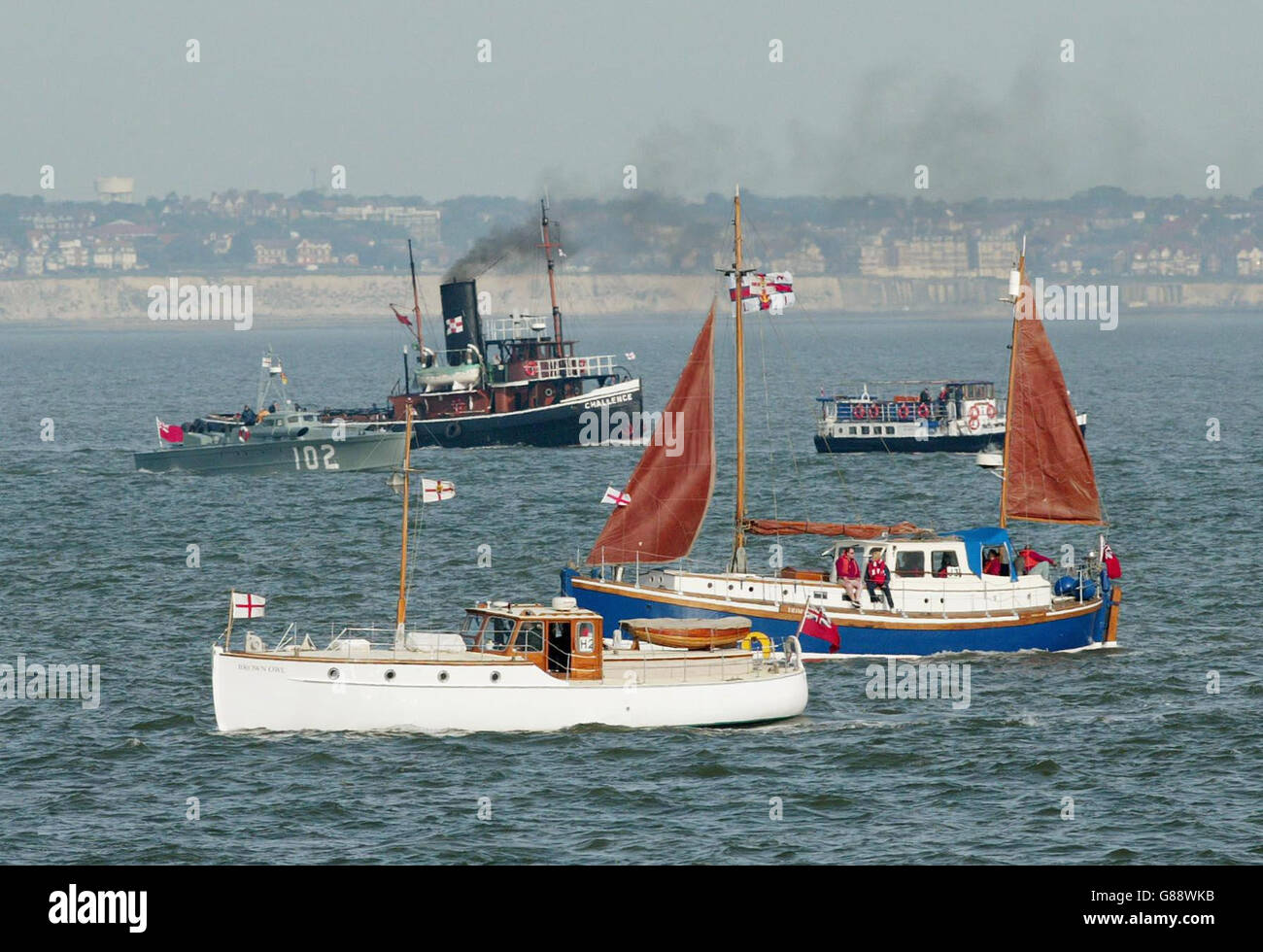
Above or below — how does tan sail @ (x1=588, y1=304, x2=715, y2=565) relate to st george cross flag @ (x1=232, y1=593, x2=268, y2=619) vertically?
above

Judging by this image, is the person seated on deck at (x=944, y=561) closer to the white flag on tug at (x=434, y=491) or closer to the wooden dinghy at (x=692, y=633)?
the wooden dinghy at (x=692, y=633)

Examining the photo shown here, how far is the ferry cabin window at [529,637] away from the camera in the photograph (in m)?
39.3

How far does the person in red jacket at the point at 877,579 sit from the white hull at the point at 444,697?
8612 millimetres

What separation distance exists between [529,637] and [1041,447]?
67.4 ft

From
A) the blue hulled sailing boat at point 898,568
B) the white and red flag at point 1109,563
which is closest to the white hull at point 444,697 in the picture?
the blue hulled sailing boat at point 898,568

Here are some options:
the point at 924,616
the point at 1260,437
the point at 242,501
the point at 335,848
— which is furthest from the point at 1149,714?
the point at 1260,437

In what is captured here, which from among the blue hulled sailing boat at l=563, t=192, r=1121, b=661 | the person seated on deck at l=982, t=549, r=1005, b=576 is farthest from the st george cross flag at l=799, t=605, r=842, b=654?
the person seated on deck at l=982, t=549, r=1005, b=576

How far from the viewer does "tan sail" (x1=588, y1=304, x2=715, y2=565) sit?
167 ft

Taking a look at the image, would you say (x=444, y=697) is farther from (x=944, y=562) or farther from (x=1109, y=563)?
(x=1109, y=563)

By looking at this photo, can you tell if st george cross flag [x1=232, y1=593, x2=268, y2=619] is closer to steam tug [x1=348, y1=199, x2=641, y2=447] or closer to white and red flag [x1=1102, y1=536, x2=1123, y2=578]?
white and red flag [x1=1102, y1=536, x2=1123, y2=578]

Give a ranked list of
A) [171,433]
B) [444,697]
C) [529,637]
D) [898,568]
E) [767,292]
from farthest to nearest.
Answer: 1. [171,433]
2. [767,292]
3. [898,568]
4. [529,637]
5. [444,697]

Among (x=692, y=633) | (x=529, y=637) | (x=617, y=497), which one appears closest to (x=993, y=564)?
(x=617, y=497)

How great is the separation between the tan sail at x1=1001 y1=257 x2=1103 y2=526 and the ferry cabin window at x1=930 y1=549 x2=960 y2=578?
4.53 metres

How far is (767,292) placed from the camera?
5275 cm
